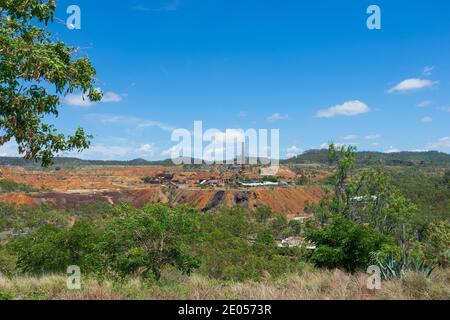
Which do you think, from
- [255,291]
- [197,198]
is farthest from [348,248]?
[197,198]

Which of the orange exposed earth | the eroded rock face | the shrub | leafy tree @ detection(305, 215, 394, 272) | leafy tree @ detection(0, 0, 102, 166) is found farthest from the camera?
the shrub

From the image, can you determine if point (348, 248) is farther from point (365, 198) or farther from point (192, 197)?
point (192, 197)

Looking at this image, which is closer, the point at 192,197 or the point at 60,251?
the point at 60,251

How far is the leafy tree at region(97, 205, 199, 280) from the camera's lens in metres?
14.5

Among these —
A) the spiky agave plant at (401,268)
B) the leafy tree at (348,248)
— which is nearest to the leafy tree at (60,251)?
the leafy tree at (348,248)

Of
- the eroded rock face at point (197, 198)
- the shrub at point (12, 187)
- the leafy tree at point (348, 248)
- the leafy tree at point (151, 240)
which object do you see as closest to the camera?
the leafy tree at point (348, 248)

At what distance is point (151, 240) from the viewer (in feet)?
49.4

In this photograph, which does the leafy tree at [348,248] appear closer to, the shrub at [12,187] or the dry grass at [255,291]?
the dry grass at [255,291]

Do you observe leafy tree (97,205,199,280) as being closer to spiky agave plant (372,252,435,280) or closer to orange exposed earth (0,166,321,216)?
spiky agave plant (372,252,435,280)

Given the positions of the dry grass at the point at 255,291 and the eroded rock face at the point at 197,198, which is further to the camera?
the eroded rock face at the point at 197,198

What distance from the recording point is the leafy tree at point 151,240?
14533mm

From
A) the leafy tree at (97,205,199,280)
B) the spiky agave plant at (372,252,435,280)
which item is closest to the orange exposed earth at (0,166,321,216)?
the leafy tree at (97,205,199,280)

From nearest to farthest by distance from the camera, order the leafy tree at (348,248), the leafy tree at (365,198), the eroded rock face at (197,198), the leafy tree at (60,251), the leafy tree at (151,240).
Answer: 1. the leafy tree at (348,248)
2. the leafy tree at (151,240)
3. the leafy tree at (60,251)
4. the leafy tree at (365,198)
5. the eroded rock face at (197,198)
